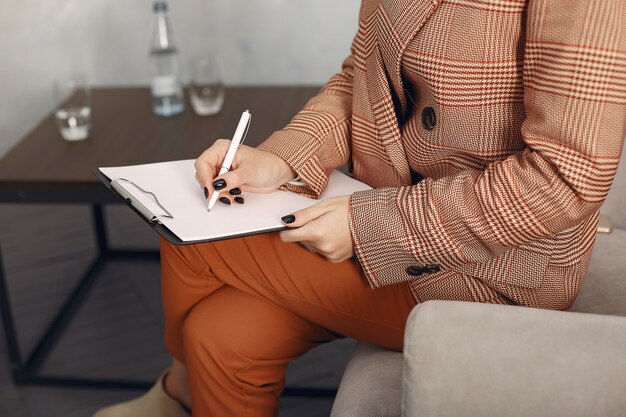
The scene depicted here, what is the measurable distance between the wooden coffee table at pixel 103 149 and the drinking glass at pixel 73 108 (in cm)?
2

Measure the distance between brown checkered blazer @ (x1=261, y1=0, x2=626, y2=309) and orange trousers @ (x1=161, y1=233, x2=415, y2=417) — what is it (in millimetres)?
67

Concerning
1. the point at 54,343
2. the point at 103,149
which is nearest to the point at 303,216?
the point at 103,149

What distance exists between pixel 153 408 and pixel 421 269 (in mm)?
675

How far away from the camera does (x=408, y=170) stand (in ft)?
4.10

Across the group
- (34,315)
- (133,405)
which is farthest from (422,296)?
(34,315)

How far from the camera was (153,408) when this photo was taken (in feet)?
5.14

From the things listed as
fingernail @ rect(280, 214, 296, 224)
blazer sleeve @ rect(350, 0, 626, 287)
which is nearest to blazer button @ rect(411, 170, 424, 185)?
blazer sleeve @ rect(350, 0, 626, 287)

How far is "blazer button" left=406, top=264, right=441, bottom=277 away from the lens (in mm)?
1161

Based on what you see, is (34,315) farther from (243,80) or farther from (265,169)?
(265,169)

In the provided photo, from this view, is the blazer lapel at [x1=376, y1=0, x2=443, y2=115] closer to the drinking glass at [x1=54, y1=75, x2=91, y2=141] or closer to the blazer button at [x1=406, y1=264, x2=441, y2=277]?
the blazer button at [x1=406, y1=264, x2=441, y2=277]

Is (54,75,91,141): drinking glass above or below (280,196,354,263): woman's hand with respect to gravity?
below

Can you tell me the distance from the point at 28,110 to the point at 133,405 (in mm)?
1531

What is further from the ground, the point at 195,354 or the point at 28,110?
the point at 195,354

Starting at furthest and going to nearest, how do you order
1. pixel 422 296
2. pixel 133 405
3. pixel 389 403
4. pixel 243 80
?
pixel 243 80 → pixel 133 405 → pixel 422 296 → pixel 389 403
